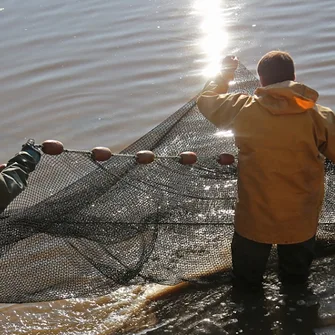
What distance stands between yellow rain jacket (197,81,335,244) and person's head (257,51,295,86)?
108mm

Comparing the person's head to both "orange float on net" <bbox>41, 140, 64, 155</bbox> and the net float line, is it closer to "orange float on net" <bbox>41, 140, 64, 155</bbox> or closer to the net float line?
the net float line

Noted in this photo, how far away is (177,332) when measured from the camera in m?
3.79

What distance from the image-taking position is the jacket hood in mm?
3203

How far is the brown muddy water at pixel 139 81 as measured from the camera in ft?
12.8

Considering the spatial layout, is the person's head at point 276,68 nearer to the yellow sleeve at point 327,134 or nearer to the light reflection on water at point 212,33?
the yellow sleeve at point 327,134

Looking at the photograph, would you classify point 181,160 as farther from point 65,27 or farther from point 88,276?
point 65,27

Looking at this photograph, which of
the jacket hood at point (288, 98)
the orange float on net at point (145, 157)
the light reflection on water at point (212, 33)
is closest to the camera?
the jacket hood at point (288, 98)

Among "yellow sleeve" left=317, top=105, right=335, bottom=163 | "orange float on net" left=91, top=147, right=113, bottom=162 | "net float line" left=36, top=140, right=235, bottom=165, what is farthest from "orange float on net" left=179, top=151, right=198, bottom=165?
"yellow sleeve" left=317, top=105, right=335, bottom=163

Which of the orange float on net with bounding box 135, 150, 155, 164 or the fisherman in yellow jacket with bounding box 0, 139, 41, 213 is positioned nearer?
the fisherman in yellow jacket with bounding box 0, 139, 41, 213

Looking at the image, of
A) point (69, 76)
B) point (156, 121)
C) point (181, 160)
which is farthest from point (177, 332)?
point (69, 76)

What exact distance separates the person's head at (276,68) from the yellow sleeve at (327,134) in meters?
0.26

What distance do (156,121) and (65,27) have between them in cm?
374

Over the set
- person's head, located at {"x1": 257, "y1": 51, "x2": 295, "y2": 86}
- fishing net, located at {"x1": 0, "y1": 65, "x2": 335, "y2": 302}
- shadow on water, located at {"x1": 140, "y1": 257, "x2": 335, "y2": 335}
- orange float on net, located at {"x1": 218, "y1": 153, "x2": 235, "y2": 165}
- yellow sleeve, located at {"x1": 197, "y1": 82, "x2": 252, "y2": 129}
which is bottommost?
shadow on water, located at {"x1": 140, "y1": 257, "x2": 335, "y2": 335}

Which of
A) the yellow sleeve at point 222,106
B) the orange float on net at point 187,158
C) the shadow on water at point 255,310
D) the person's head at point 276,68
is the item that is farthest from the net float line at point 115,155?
the shadow on water at point 255,310
